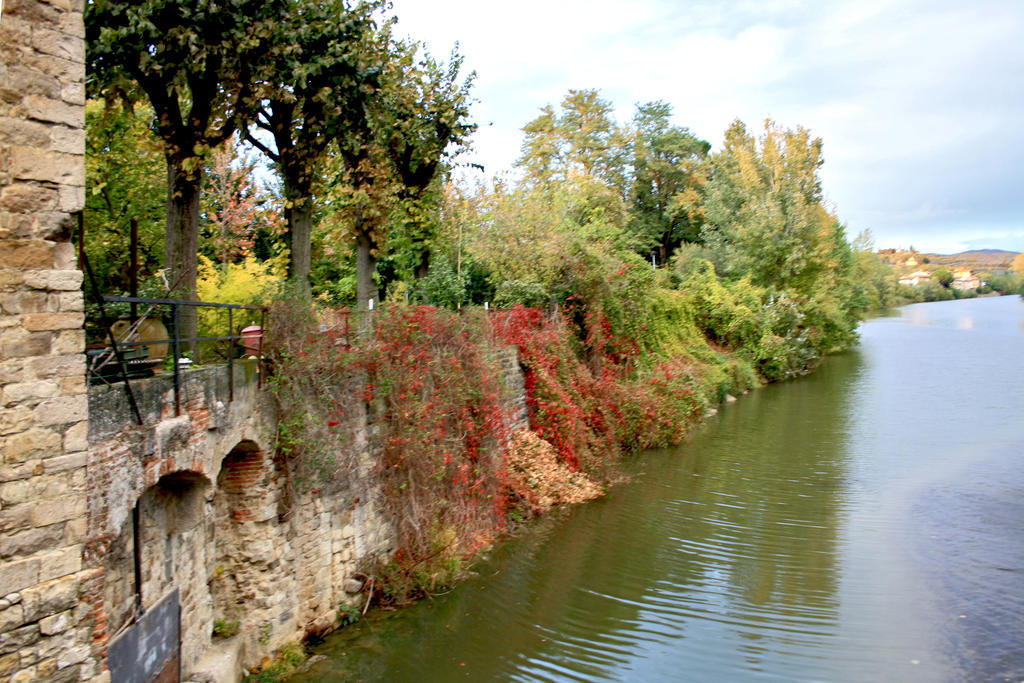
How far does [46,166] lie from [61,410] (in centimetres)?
139

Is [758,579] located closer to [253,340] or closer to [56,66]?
[253,340]

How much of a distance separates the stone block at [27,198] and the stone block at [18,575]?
6.34ft

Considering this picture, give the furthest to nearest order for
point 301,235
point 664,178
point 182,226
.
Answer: point 664,178 → point 301,235 → point 182,226

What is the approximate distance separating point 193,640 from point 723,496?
10.2 m

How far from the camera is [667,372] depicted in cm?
1994

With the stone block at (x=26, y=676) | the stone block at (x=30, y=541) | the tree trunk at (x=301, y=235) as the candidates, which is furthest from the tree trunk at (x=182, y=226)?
the stone block at (x=26, y=676)

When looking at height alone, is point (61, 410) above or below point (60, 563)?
above

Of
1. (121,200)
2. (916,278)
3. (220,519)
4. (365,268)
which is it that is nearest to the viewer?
(220,519)

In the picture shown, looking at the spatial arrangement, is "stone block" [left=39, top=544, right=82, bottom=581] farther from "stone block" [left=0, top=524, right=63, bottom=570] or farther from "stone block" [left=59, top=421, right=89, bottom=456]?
"stone block" [left=59, top=421, right=89, bottom=456]

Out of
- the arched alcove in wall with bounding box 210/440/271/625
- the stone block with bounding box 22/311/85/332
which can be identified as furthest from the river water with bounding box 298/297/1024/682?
the stone block with bounding box 22/311/85/332

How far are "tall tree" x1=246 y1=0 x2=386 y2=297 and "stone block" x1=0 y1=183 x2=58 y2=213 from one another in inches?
199

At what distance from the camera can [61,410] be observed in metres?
4.22

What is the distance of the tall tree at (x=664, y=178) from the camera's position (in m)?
36.9

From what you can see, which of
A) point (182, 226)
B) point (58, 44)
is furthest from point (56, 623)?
point (182, 226)
